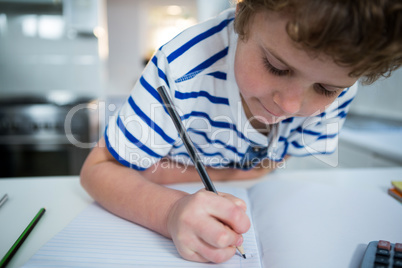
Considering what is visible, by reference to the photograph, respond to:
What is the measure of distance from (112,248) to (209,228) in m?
0.12

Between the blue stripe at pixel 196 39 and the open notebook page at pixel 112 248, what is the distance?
0.26 m

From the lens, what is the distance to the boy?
12.0 inches

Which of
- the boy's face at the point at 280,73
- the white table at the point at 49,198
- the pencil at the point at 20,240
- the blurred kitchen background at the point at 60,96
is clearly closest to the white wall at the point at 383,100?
the blurred kitchen background at the point at 60,96

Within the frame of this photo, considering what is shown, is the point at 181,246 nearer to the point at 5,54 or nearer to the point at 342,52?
the point at 342,52

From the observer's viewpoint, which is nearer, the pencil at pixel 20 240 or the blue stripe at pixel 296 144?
the pencil at pixel 20 240

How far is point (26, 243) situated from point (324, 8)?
43 cm

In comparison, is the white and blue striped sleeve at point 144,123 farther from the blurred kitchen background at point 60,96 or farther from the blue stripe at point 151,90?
the blurred kitchen background at point 60,96

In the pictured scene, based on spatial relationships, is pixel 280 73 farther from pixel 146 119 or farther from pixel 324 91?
pixel 146 119

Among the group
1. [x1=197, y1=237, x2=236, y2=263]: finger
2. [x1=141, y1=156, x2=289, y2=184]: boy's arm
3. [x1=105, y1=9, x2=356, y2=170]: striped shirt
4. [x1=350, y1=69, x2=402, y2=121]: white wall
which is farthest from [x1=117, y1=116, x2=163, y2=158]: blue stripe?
[x1=350, y1=69, x2=402, y2=121]: white wall

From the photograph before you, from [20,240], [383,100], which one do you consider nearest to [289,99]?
[20,240]

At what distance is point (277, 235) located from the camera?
1.30ft

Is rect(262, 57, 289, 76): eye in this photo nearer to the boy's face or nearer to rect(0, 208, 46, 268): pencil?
the boy's face

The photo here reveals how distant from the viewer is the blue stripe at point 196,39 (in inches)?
18.9

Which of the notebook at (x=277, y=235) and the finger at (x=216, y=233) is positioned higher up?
the finger at (x=216, y=233)
